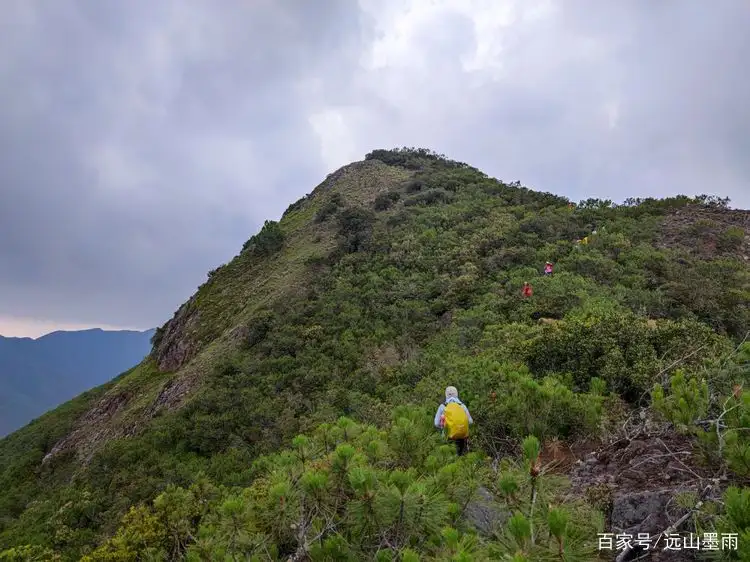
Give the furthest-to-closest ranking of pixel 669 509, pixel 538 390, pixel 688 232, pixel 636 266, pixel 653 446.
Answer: pixel 688 232
pixel 636 266
pixel 538 390
pixel 653 446
pixel 669 509

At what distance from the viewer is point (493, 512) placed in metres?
3.09

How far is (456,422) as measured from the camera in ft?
18.3

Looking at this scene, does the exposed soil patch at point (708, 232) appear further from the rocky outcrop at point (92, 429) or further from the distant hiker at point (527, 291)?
the rocky outcrop at point (92, 429)

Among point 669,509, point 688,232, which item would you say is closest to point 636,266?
point 688,232

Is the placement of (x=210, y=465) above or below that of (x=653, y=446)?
below

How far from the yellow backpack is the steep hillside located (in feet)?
1.02

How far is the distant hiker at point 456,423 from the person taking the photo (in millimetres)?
5523

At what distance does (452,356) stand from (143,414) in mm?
13588

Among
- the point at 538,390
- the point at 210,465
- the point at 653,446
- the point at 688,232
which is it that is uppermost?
the point at 688,232

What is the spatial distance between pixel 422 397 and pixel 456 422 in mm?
3889

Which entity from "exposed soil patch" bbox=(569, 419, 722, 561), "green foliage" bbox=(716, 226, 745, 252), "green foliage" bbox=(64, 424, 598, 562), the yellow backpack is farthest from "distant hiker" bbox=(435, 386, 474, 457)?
"green foliage" bbox=(716, 226, 745, 252)

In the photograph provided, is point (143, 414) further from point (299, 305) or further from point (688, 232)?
point (688, 232)

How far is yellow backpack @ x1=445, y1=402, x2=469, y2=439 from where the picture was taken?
5516mm

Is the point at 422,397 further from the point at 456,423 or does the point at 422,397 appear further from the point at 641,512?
the point at 641,512
